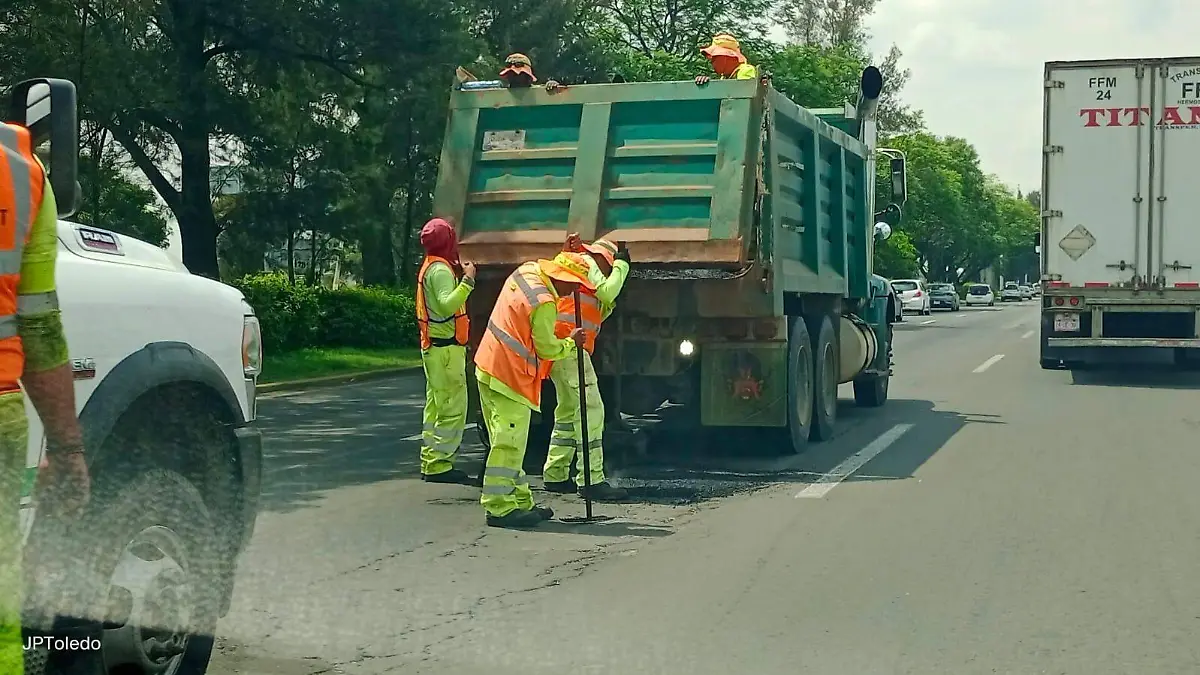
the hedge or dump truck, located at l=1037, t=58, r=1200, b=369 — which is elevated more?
dump truck, located at l=1037, t=58, r=1200, b=369

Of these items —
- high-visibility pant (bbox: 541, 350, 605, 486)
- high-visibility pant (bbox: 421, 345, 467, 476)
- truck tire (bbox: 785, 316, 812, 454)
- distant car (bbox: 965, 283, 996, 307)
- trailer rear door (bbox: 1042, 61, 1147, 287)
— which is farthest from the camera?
distant car (bbox: 965, 283, 996, 307)

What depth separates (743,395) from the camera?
10523 millimetres

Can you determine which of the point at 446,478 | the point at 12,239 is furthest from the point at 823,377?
the point at 12,239

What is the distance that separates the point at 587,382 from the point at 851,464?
2.74 metres

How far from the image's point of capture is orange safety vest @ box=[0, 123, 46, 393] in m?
3.20

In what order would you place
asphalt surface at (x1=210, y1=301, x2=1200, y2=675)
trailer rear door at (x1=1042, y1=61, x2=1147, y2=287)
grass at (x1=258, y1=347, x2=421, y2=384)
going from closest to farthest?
asphalt surface at (x1=210, y1=301, x2=1200, y2=675), trailer rear door at (x1=1042, y1=61, x2=1147, y2=287), grass at (x1=258, y1=347, x2=421, y2=384)

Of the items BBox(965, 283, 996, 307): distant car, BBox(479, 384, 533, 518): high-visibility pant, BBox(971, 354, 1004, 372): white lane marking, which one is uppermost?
BBox(479, 384, 533, 518): high-visibility pant

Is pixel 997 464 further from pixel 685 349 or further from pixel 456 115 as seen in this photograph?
pixel 456 115

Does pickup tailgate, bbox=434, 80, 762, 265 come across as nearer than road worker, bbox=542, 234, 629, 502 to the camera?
No

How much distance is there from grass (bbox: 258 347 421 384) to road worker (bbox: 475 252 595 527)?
10.7 metres

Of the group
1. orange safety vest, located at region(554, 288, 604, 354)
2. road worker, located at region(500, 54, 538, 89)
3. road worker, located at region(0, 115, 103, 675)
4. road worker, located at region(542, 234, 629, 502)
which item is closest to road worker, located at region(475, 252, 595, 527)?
road worker, located at region(542, 234, 629, 502)

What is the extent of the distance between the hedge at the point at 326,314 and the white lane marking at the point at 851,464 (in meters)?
11.3

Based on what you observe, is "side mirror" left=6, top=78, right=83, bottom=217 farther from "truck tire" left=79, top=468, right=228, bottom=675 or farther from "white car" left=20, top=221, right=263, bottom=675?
"truck tire" left=79, top=468, right=228, bottom=675

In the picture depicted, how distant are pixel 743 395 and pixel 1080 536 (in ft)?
9.84
